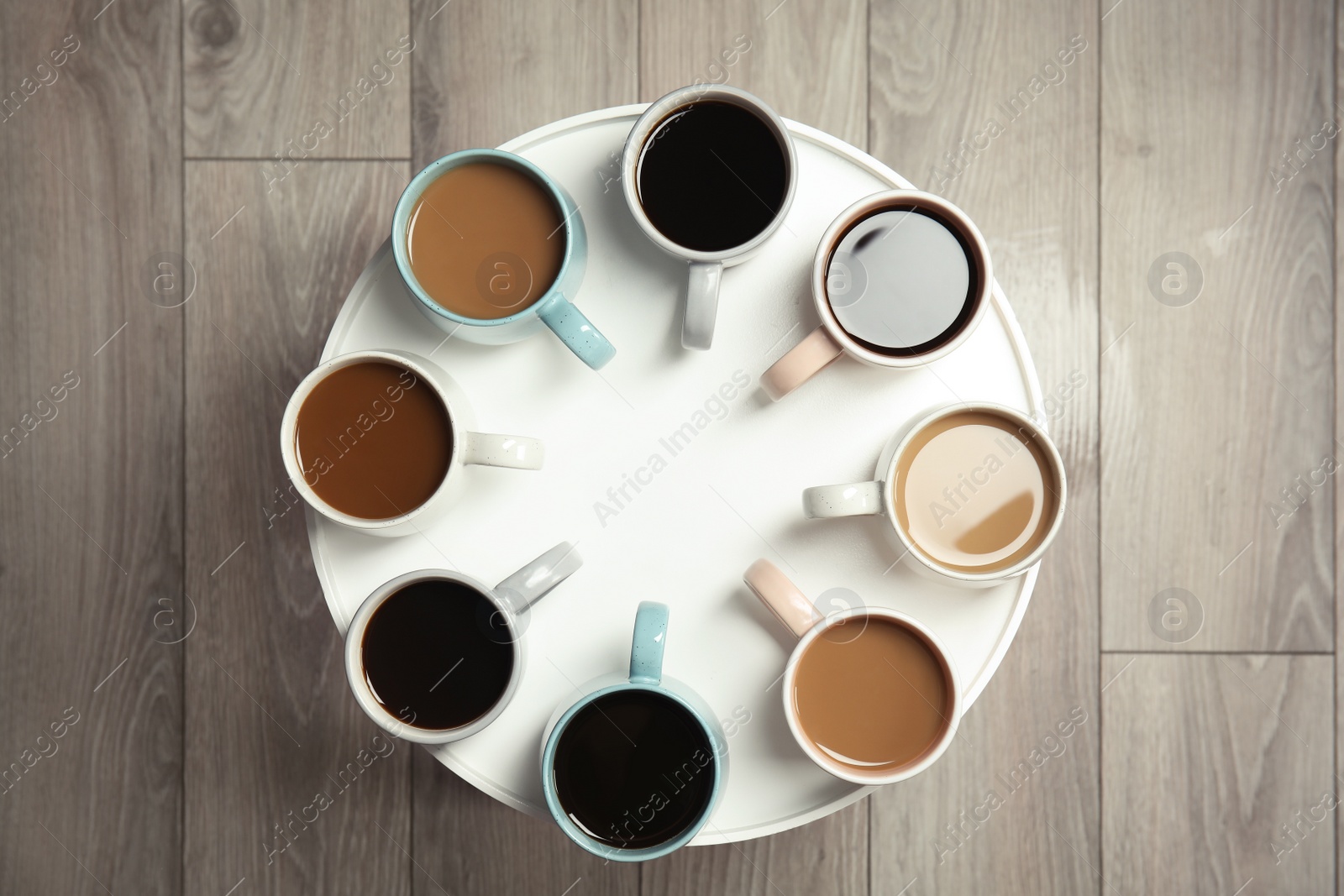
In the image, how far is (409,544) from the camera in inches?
30.4

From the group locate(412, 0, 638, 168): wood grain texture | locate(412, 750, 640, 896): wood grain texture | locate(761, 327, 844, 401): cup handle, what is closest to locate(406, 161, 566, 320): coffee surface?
locate(761, 327, 844, 401): cup handle

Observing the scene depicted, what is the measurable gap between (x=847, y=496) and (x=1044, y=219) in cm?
68

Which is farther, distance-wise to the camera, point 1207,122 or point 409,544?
point 1207,122

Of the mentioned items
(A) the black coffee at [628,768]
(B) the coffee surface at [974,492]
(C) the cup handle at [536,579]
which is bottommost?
(A) the black coffee at [628,768]

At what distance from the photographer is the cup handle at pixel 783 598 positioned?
2.35ft

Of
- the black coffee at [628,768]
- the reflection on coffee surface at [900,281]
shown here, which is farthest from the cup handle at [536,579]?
the reflection on coffee surface at [900,281]

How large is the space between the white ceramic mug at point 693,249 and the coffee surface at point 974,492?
22 cm

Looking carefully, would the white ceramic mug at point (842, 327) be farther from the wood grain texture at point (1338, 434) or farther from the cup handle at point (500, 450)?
the wood grain texture at point (1338, 434)

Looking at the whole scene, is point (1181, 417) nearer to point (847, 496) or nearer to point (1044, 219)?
point (1044, 219)

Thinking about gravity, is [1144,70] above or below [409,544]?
above

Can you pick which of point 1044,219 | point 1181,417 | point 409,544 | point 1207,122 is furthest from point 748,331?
point 1207,122

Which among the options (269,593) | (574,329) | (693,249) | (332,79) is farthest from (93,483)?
(693,249)

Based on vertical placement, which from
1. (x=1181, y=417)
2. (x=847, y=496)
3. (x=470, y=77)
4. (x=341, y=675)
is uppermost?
(x=470, y=77)

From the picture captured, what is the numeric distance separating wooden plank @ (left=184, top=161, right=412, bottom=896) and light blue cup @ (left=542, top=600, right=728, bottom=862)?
0.53 m
